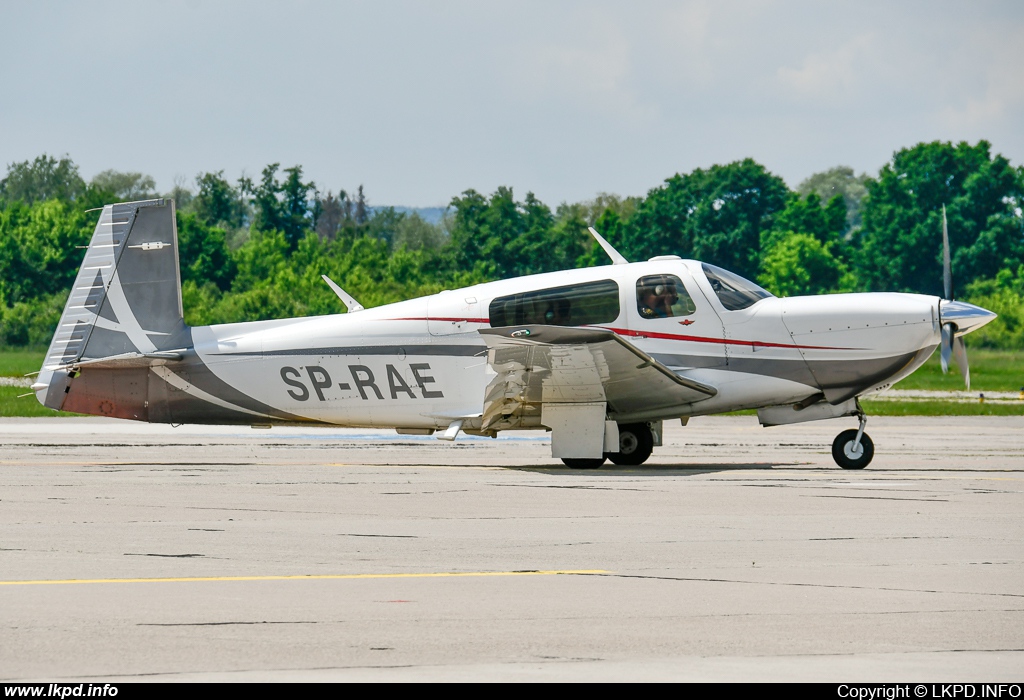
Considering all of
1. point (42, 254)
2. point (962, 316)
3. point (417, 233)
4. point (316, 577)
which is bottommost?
point (316, 577)

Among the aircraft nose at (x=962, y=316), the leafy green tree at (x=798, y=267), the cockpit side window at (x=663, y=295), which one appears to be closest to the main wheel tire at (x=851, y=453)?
the aircraft nose at (x=962, y=316)

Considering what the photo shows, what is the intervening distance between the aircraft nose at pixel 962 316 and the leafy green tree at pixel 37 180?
110132 millimetres

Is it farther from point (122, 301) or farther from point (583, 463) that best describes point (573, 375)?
point (122, 301)

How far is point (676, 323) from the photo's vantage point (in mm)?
14992

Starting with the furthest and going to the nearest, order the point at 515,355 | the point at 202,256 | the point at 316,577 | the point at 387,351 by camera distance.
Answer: the point at 202,256
the point at 387,351
the point at 515,355
the point at 316,577

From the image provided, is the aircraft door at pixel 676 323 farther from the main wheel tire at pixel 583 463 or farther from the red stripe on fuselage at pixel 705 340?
the main wheel tire at pixel 583 463

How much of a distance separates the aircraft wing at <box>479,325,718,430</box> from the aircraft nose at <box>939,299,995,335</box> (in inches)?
112


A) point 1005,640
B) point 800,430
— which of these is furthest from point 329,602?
point 800,430

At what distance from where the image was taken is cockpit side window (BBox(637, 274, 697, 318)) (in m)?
15.0

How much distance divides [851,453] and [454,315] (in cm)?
517

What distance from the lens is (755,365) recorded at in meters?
14.9

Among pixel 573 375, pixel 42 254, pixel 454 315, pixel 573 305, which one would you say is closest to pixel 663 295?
pixel 573 305

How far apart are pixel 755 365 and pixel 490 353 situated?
3.37 m
